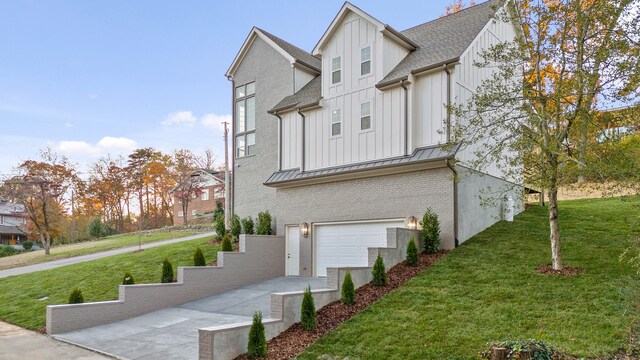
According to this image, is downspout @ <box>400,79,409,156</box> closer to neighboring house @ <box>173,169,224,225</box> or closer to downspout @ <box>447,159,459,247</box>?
downspout @ <box>447,159,459,247</box>

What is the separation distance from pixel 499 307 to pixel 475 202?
5.64 meters

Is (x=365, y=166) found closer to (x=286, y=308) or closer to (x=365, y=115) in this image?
(x=365, y=115)

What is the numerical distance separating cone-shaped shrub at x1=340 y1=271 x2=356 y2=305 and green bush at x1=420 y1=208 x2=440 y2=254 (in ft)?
11.2

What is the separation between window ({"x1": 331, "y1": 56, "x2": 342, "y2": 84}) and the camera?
600 inches

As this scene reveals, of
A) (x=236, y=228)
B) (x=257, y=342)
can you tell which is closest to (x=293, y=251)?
(x=236, y=228)

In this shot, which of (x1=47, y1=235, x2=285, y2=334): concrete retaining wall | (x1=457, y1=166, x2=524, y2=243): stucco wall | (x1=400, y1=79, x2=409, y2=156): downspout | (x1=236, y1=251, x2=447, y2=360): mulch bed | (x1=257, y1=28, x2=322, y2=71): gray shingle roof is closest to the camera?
(x1=236, y1=251, x2=447, y2=360): mulch bed

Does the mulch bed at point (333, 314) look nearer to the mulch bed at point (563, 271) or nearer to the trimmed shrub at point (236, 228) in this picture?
the mulch bed at point (563, 271)

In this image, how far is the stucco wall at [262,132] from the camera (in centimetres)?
1817

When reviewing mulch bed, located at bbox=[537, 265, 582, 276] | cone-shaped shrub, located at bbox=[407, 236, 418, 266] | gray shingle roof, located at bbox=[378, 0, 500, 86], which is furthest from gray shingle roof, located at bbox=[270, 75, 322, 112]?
mulch bed, located at bbox=[537, 265, 582, 276]

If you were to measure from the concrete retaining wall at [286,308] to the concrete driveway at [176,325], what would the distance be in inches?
40.5

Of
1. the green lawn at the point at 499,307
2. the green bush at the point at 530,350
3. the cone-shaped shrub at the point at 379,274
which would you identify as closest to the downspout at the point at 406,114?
the green lawn at the point at 499,307

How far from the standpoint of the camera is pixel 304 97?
656 inches

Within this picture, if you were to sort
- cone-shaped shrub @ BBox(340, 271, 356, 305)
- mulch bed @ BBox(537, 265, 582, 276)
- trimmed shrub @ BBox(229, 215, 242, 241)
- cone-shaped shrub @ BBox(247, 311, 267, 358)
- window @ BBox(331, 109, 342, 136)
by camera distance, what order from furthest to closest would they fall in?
trimmed shrub @ BBox(229, 215, 242, 241), window @ BBox(331, 109, 342, 136), cone-shaped shrub @ BBox(340, 271, 356, 305), mulch bed @ BBox(537, 265, 582, 276), cone-shaped shrub @ BBox(247, 311, 267, 358)

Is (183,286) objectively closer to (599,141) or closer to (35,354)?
(35,354)
